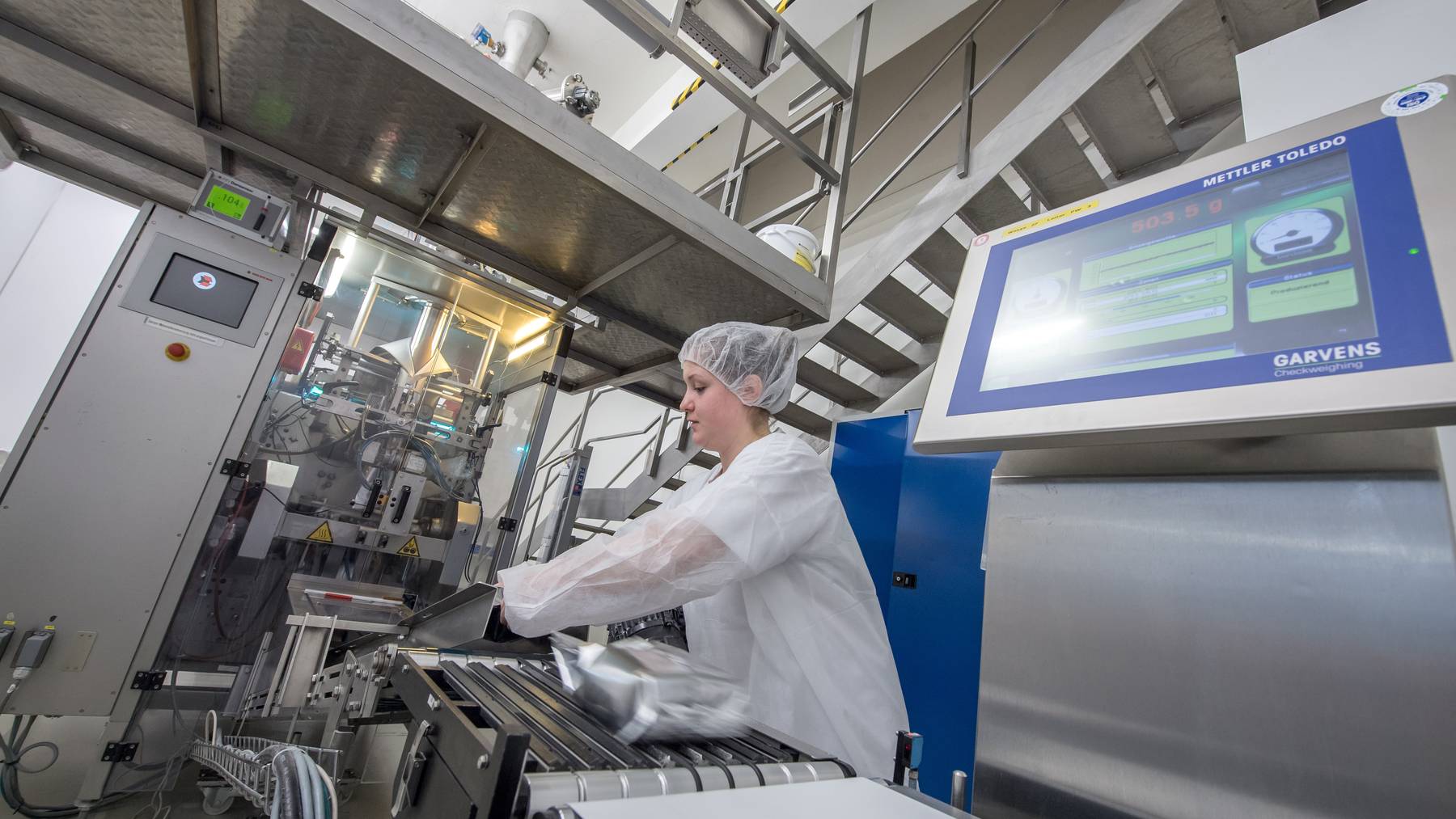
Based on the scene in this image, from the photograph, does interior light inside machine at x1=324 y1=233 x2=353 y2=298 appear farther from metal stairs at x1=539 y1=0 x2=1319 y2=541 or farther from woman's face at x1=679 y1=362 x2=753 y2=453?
metal stairs at x1=539 y1=0 x2=1319 y2=541

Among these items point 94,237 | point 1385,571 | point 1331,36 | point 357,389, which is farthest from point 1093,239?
point 94,237

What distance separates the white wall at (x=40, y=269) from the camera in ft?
12.3

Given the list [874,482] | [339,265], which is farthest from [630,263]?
[874,482]

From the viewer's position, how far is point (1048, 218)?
83 cm

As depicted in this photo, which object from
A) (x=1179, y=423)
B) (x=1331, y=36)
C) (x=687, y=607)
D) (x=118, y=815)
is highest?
(x=1331, y=36)

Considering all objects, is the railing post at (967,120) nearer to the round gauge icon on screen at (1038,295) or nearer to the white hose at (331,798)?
the round gauge icon on screen at (1038,295)

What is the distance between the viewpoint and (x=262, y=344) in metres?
2.18

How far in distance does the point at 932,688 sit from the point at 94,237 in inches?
238

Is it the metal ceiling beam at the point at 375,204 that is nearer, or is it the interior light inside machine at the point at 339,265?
the metal ceiling beam at the point at 375,204

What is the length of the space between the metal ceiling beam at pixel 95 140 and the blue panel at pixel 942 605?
3.16 m

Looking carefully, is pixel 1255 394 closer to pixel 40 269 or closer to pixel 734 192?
pixel 734 192

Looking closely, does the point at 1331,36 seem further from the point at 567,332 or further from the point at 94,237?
the point at 94,237

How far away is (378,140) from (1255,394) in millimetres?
A: 2395

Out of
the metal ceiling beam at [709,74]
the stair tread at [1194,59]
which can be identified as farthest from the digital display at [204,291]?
the stair tread at [1194,59]
